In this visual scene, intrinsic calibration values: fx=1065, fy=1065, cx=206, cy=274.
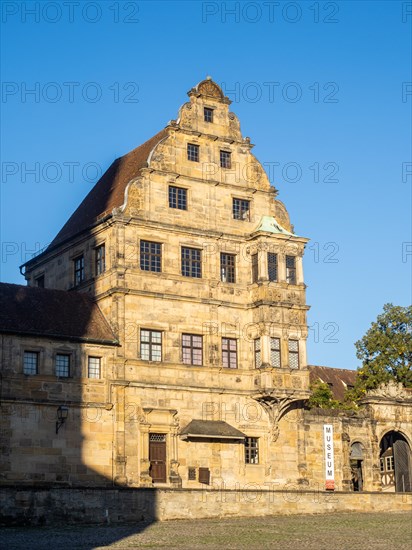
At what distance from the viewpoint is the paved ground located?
32.4 m

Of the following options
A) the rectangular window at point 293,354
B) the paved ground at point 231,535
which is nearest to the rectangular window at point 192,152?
the rectangular window at point 293,354

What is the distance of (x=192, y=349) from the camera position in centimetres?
5244

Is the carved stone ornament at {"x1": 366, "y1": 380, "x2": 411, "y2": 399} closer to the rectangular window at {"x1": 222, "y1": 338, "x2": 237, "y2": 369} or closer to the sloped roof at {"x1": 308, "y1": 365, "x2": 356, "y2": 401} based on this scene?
the rectangular window at {"x1": 222, "y1": 338, "x2": 237, "y2": 369}

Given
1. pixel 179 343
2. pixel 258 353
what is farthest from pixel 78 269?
pixel 258 353

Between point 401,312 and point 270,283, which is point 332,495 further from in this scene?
point 401,312

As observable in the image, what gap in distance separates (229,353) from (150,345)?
4712mm

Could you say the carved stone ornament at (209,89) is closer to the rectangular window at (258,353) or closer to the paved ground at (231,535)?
the rectangular window at (258,353)

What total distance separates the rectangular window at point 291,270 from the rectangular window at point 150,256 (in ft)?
23.1

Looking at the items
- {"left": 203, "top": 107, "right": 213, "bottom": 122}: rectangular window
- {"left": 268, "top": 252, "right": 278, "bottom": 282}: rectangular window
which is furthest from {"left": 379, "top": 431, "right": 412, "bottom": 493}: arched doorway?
{"left": 203, "top": 107, "right": 213, "bottom": 122}: rectangular window

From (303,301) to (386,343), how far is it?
17.5 meters

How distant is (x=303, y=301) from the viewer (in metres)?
55.1

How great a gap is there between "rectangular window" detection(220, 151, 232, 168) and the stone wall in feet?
60.0

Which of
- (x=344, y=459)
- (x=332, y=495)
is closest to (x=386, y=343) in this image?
(x=344, y=459)

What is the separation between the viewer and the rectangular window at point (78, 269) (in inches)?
2146
